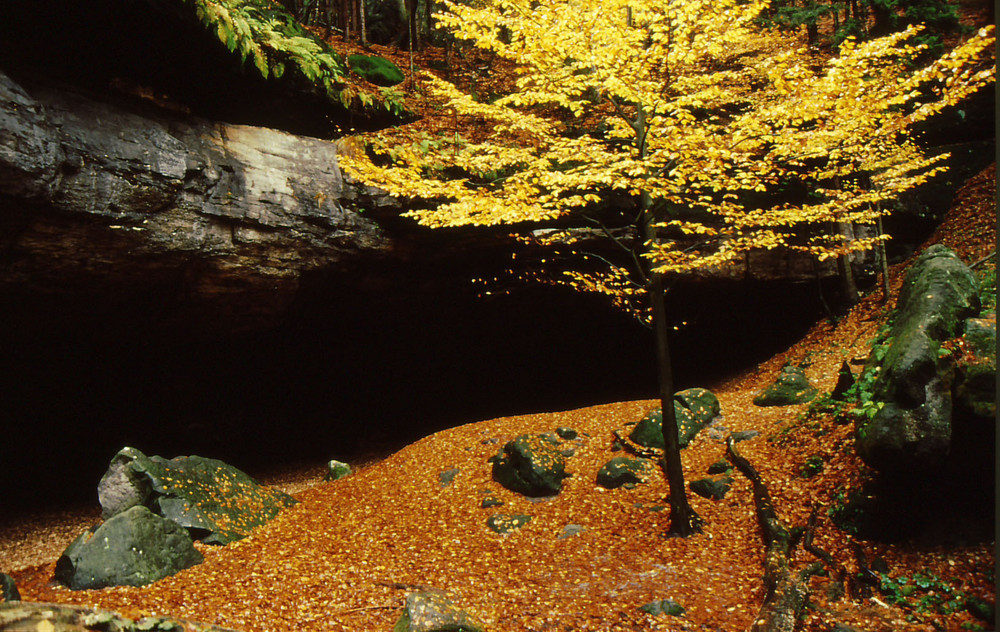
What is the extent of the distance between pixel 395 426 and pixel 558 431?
8.20m

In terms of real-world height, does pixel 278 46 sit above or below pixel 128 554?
above

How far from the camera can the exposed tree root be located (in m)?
4.04

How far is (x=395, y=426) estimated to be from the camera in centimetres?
1590

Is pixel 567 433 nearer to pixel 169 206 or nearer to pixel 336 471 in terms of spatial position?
pixel 336 471

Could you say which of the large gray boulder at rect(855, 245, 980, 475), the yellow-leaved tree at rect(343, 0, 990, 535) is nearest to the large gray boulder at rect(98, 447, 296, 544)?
the yellow-leaved tree at rect(343, 0, 990, 535)

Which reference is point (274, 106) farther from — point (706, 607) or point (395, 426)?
point (706, 607)

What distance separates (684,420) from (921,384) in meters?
4.95

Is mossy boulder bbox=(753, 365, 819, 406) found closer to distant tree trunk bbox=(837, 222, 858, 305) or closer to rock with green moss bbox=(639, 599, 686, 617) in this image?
distant tree trunk bbox=(837, 222, 858, 305)

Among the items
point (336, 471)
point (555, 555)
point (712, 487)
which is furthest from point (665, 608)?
point (336, 471)

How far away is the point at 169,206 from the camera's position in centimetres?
851

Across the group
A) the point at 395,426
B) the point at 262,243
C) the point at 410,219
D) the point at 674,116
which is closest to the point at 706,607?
the point at 674,116

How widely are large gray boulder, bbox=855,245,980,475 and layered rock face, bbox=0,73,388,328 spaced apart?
9.82m

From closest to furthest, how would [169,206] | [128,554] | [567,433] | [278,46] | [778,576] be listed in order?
[778,576] → [128,554] → [169,206] → [278,46] → [567,433]

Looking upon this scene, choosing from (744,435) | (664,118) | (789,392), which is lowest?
(744,435)
